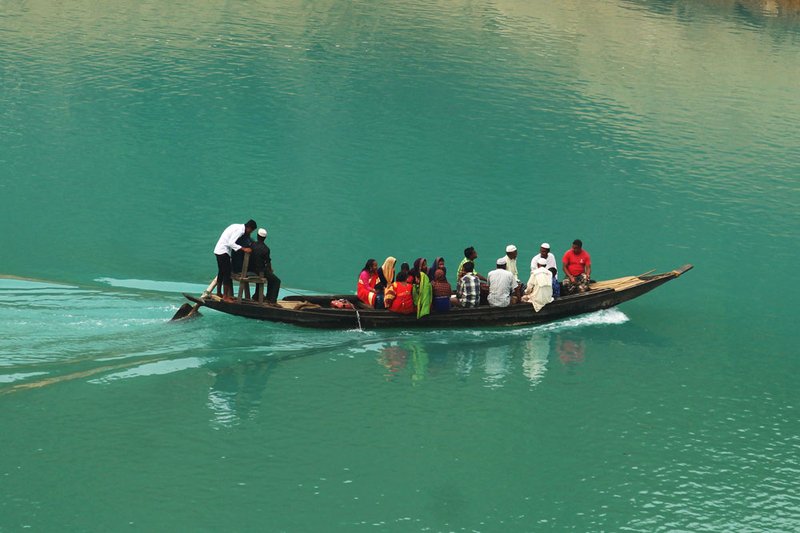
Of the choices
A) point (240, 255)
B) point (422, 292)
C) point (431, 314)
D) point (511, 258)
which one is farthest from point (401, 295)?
point (240, 255)

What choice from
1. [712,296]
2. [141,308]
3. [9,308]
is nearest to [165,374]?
[141,308]

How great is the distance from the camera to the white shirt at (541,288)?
18.1 meters

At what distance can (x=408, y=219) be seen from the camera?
24.0 meters

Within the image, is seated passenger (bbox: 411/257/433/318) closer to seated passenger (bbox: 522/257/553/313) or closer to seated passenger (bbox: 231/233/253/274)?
seated passenger (bbox: 522/257/553/313)

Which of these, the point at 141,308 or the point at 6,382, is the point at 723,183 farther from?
the point at 6,382

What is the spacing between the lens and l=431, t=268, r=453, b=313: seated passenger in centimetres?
1784

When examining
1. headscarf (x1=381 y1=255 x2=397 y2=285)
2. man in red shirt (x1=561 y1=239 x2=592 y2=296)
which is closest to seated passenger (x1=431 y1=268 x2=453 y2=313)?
headscarf (x1=381 y1=255 x2=397 y2=285)

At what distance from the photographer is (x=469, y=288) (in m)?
18.0

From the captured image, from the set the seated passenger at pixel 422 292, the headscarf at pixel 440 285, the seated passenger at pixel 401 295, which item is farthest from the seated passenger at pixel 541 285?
the seated passenger at pixel 401 295

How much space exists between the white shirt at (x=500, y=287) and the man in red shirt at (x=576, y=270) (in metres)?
1.32

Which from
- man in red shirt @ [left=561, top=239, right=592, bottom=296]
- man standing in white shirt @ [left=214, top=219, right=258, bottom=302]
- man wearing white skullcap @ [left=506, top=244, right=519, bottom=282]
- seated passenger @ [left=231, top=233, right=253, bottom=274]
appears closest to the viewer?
man standing in white shirt @ [left=214, top=219, right=258, bottom=302]

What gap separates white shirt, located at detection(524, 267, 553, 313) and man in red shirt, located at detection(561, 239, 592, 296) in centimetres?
80

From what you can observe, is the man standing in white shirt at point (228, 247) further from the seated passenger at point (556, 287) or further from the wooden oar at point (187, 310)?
the seated passenger at point (556, 287)

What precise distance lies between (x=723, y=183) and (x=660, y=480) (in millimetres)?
14274
